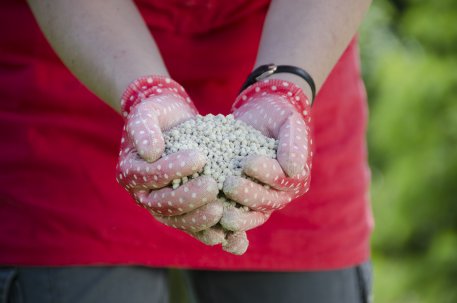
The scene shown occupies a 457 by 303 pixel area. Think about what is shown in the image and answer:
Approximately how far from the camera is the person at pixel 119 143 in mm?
1241

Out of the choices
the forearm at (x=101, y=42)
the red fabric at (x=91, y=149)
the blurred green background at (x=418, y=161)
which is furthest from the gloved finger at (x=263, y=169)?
the blurred green background at (x=418, y=161)

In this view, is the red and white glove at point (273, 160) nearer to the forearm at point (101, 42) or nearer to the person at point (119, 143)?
the person at point (119, 143)

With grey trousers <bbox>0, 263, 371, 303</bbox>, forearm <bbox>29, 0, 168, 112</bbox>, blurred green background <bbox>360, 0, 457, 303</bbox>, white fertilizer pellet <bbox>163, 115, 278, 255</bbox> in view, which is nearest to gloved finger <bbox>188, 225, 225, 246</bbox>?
white fertilizer pellet <bbox>163, 115, 278, 255</bbox>

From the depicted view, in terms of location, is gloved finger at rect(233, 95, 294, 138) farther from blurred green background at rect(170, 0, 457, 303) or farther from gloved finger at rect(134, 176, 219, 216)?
blurred green background at rect(170, 0, 457, 303)

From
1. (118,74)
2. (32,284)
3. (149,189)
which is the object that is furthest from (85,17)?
(32,284)

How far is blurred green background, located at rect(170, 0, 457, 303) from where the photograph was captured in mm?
2895

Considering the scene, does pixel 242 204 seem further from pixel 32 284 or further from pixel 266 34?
pixel 32 284

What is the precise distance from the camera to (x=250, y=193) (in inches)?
40.6

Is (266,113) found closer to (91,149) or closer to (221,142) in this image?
(221,142)

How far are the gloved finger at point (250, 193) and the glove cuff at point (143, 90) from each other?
0.20 meters

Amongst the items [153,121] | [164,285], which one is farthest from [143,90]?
[164,285]

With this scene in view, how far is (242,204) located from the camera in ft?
3.41

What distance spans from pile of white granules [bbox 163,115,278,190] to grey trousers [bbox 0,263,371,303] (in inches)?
14.6

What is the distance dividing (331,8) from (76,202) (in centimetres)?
55
